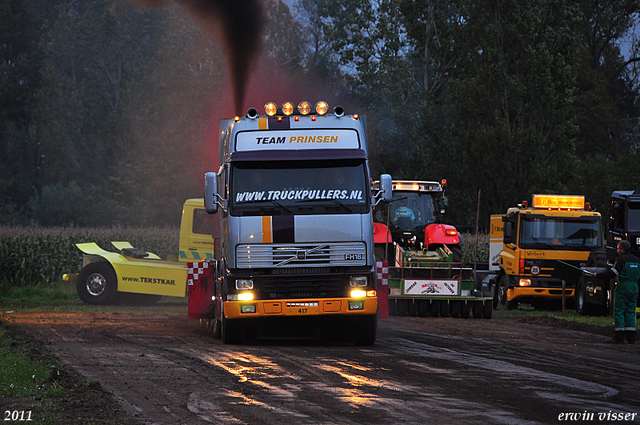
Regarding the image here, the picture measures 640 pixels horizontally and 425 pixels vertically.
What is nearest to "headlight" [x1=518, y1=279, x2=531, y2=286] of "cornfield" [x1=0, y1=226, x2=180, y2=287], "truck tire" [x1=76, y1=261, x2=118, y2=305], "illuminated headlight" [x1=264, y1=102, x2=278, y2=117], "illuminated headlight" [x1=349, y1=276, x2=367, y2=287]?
"truck tire" [x1=76, y1=261, x2=118, y2=305]

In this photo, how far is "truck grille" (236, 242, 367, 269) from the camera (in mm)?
13930

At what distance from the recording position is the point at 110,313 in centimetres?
2184

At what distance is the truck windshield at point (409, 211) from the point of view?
24.2 meters

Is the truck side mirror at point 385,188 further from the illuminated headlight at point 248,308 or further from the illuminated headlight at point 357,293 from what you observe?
the illuminated headlight at point 248,308

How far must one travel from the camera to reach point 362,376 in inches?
442

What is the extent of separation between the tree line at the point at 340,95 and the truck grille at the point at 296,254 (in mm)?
14630

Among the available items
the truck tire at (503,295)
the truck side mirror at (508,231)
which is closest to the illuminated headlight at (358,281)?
the truck side mirror at (508,231)

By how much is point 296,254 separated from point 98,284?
498 inches

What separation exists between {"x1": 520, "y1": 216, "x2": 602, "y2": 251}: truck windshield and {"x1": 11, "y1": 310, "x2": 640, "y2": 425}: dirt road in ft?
23.1

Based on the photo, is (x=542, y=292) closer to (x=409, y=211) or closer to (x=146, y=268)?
(x=409, y=211)

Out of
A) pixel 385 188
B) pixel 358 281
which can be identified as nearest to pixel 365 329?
pixel 358 281

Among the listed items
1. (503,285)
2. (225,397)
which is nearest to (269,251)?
(225,397)

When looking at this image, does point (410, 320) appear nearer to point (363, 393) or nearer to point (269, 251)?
point (269, 251)

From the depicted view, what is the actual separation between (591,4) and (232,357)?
5119 cm
